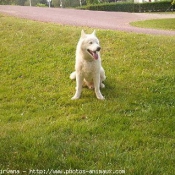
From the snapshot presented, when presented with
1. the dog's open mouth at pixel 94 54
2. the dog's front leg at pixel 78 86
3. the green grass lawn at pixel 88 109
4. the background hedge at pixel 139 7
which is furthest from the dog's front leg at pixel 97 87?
the background hedge at pixel 139 7

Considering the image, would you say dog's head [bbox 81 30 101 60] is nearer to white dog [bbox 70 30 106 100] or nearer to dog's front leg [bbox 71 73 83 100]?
white dog [bbox 70 30 106 100]

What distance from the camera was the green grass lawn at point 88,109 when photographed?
391 cm

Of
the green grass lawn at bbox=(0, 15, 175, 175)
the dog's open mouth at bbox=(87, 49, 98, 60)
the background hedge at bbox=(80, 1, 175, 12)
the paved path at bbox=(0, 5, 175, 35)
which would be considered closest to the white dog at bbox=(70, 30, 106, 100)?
the dog's open mouth at bbox=(87, 49, 98, 60)

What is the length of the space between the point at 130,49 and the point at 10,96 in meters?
4.36

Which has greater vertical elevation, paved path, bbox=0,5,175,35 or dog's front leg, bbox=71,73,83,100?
paved path, bbox=0,5,175,35

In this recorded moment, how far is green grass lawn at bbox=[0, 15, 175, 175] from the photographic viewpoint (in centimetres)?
391

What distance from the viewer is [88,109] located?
5.58 metres

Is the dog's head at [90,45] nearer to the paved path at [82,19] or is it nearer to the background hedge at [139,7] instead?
the paved path at [82,19]

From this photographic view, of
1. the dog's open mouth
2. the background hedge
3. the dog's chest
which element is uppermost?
the background hedge

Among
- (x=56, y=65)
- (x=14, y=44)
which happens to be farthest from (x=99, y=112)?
(x=14, y=44)

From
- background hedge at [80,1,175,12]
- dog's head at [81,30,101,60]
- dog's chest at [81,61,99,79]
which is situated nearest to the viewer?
dog's head at [81,30,101,60]

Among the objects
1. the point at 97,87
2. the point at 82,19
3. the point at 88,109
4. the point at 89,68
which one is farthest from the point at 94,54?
the point at 82,19

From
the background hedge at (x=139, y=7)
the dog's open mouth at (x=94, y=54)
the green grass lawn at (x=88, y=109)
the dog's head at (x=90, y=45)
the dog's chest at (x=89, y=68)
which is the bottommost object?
the green grass lawn at (x=88, y=109)

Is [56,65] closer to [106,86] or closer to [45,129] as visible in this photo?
[106,86]
